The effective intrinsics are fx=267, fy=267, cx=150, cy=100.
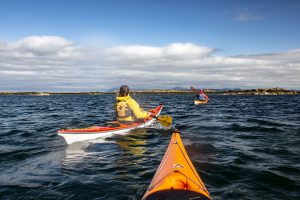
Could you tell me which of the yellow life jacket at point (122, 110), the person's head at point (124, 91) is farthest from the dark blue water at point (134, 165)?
the person's head at point (124, 91)

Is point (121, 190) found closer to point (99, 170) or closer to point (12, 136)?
Result: point (99, 170)

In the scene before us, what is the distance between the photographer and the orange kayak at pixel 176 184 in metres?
5.03

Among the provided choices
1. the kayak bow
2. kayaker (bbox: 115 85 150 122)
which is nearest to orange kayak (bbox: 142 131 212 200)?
the kayak bow

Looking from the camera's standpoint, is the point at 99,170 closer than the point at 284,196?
No

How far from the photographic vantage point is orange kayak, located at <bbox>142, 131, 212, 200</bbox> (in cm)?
503

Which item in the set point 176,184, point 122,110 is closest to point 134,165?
point 176,184

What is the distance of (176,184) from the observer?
5.50 meters

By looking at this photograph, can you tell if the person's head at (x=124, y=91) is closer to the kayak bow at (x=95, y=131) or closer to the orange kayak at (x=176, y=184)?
the kayak bow at (x=95, y=131)

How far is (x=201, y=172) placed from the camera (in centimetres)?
863

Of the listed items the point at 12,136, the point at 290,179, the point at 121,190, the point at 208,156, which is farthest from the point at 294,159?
the point at 12,136

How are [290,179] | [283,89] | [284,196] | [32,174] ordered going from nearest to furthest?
1. [284,196]
2. [290,179]
3. [32,174]
4. [283,89]

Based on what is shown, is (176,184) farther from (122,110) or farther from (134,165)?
(122,110)

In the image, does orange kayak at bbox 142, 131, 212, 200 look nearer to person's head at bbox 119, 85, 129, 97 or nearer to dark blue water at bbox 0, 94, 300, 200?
dark blue water at bbox 0, 94, 300, 200

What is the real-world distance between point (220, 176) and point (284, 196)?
193 cm
